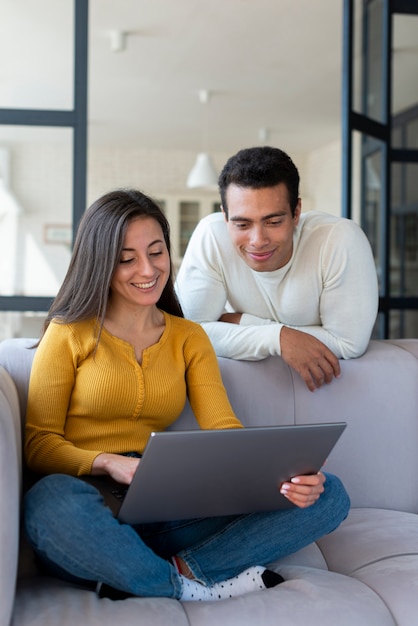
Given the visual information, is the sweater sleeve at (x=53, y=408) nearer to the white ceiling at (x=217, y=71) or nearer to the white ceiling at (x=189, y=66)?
the white ceiling at (x=189, y=66)

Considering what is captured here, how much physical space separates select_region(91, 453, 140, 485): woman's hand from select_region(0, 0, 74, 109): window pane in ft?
6.48

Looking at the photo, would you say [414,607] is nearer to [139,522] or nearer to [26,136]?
[139,522]

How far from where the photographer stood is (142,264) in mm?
1786

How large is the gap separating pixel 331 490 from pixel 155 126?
751 cm

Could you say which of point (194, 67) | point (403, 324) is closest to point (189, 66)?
point (194, 67)

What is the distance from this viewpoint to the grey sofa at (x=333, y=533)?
138cm

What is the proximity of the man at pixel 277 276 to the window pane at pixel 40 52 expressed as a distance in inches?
50.2

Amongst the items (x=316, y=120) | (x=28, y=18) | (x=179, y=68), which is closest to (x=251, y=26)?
(x=179, y=68)

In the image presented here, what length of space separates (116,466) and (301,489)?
39 centimetres

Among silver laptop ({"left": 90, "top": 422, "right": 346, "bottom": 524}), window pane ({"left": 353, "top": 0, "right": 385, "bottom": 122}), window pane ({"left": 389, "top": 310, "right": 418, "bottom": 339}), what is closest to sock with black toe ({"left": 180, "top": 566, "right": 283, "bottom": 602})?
silver laptop ({"left": 90, "top": 422, "right": 346, "bottom": 524})

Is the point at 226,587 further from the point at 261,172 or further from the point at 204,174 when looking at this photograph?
the point at 204,174

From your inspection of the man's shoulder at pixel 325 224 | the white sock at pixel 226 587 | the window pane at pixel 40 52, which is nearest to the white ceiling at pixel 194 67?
the window pane at pixel 40 52

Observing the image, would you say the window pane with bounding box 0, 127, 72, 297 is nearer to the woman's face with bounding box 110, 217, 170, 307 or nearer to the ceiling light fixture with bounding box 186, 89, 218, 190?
the woman's face with bounding box 110, 217, 170, 307

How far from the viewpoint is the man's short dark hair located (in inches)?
82.3
